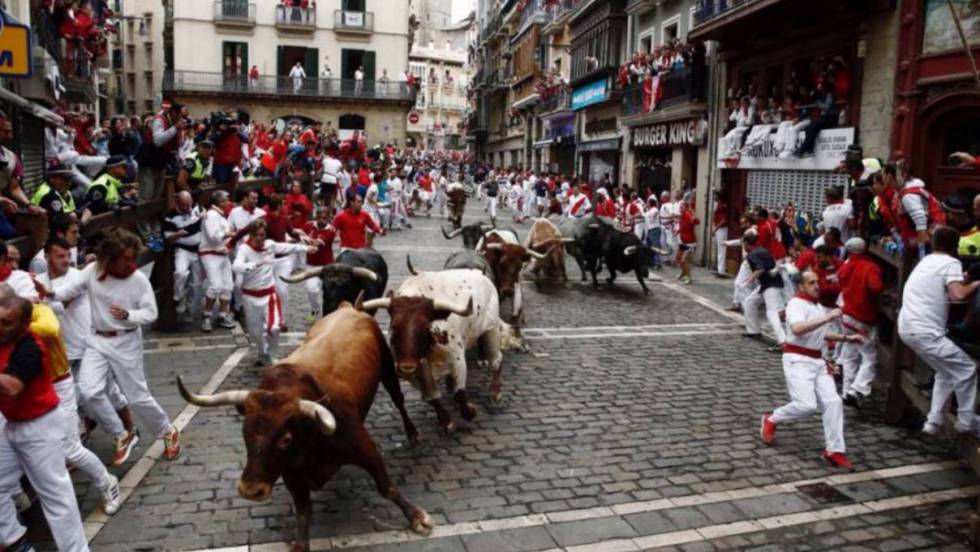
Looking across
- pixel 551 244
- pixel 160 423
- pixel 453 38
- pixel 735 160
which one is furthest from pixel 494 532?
pixel 453 38

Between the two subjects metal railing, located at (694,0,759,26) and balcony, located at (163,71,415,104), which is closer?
metal railing, located at (694,0,759,26)

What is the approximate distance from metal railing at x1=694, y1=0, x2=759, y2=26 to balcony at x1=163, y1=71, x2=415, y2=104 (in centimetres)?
2885

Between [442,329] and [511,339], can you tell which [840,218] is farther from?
[442,329]

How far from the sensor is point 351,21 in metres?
46.8

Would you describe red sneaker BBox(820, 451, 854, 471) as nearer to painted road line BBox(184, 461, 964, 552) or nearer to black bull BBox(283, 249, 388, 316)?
painted road line BBox(184, 461, 964, 552)

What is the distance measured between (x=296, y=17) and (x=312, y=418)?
45.5m

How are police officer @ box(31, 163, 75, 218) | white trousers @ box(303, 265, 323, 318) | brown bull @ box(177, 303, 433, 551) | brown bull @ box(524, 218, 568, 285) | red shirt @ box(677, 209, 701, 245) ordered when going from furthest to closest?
red shirt @ box(677, 209, 701, 245)
brown bull @ box(524, 218, 568, 285)
white trousers @ box(303, 265, 323, 318)
police officer @ box(31, 163, 75, 218)
brown bull @ box(177, 303, 433, 551)

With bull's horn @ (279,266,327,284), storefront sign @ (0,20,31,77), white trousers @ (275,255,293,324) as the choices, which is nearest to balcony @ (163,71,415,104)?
white trousers @ (275,255,293,324)

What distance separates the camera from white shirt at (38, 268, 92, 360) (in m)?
6.34

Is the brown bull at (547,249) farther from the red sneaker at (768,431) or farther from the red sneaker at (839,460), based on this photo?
the red sneaker at (839,460)

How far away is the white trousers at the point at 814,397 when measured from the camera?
22.8ft

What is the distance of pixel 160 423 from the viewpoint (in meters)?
6.57

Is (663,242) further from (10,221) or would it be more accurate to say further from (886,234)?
(10,221)

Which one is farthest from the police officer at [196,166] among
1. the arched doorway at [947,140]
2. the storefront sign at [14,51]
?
the arched doorway at [947,140]
